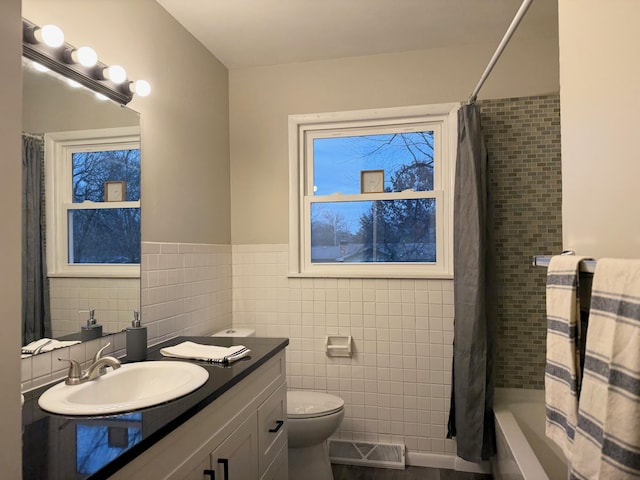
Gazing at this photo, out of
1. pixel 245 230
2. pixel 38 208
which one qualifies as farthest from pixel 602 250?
pixel 245 230

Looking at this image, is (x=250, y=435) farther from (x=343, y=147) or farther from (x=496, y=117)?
(x=496, y=117)

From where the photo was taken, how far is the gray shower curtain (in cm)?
228

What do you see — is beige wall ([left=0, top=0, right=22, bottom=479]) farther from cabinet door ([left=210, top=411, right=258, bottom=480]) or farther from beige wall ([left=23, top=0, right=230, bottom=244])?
beige wall ([left=23, top=0, right=230, bottom=244])

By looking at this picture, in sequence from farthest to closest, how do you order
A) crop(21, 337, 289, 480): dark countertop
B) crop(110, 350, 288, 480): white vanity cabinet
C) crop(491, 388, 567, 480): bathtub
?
1. crop(491, 388, 567, 480): bathtub
2. crop(110, 350, 288, 480): white vanity cabinet
3. crop(21, 337, 289, 480): dark countertop

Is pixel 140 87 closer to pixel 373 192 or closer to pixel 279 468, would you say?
pixel 373 192

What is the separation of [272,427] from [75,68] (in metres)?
1.64

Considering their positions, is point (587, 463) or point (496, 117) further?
point (496, 117)

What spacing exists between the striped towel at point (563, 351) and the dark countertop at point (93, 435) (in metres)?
0.95

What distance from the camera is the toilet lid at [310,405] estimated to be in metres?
2.14

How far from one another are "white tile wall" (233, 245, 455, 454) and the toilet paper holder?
4cm

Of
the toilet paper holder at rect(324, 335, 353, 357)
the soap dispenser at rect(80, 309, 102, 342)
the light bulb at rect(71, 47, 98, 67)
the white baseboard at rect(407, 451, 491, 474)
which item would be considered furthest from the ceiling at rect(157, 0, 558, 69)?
the white baseboard at rect(407, 451, 491, 474)

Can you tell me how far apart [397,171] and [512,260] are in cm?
92

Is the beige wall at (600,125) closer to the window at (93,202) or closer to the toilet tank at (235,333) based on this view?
the window at (93,202)

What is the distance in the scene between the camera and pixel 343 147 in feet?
9.29
